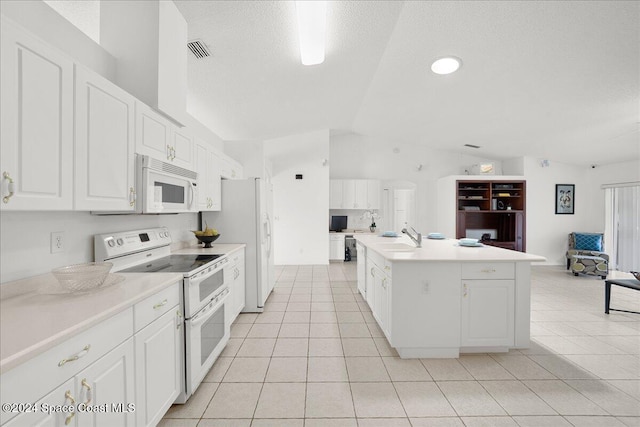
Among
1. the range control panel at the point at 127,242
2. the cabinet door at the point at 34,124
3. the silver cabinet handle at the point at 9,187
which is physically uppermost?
the cabinet door at the point at 34,124

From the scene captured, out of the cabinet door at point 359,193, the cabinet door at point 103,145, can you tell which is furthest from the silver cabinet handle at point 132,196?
the cabinet door at point 359,193

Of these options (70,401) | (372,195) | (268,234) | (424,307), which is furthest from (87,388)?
(372,195)

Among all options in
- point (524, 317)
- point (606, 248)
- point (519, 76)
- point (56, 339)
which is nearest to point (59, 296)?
point (56, 339)

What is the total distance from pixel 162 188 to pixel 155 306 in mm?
980

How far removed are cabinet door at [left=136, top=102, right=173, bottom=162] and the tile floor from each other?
1778 millimetres

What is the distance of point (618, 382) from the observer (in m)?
Answer: 2.11

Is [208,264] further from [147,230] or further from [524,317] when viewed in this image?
[524,317]

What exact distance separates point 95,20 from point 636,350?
5280 mm

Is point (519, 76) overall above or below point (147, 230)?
above

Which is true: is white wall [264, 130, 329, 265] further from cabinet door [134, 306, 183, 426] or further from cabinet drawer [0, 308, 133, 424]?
cabinet drawer [0, 308, 133, 424]

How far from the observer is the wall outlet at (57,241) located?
164 centimetres

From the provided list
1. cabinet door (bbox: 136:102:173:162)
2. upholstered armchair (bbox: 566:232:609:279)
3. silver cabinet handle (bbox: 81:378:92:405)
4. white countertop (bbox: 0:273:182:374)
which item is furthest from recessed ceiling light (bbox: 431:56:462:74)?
upholstered armchair (bbox: 566:232:609:279)

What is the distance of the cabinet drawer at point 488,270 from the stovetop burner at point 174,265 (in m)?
2.23

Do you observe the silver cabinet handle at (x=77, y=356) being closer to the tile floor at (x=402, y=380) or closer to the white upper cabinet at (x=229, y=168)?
the tile floor at (x=402, y=380)
